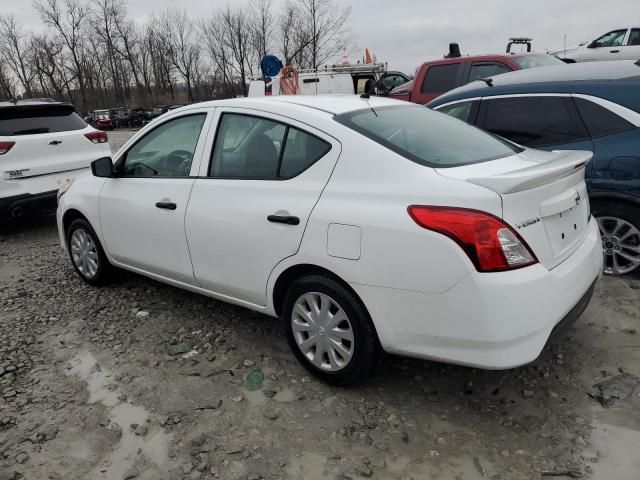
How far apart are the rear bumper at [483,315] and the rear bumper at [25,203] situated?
5.19m

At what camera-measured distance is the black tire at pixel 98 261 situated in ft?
14.7

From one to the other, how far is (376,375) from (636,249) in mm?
2421

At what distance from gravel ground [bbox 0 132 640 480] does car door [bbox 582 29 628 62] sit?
38.1ft

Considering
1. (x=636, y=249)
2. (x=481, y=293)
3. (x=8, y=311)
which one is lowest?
(x=8, y=311)

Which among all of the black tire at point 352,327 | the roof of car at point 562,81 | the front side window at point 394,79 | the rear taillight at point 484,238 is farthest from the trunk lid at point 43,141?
the front side window at point 394,79

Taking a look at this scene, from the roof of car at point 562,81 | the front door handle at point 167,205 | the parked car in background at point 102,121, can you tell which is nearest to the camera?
the front door handle at point 167,205

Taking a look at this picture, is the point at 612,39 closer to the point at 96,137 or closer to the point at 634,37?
the point at 634,37

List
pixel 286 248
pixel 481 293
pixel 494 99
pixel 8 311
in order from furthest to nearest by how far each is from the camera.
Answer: pixel 494 99, pixel 8 311, pixel 286 248, pixel 481 293

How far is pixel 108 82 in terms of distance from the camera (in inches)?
2108

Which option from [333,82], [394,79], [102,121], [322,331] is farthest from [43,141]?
[102,121]

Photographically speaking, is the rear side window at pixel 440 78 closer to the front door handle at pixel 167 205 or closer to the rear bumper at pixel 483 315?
the front door handle at pixel 167 205

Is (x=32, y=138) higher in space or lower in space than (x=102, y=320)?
higher

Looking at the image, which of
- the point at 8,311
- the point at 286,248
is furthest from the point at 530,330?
the point at 8,311

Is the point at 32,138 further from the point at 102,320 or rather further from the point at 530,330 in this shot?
the point at 530,330
